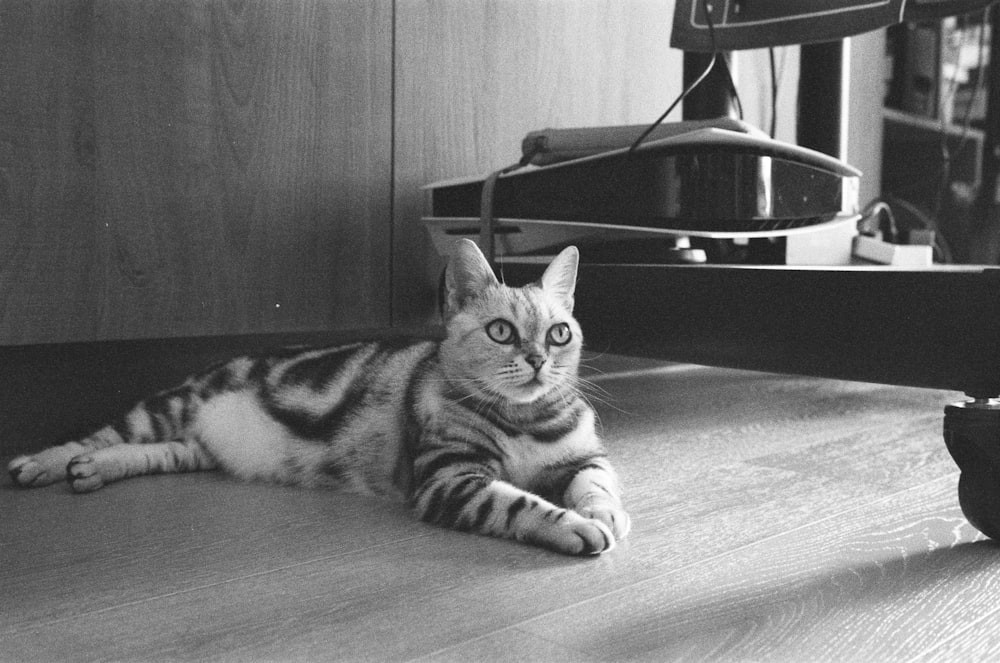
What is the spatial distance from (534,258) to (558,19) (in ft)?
2.25

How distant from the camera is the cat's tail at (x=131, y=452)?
48.1 inches

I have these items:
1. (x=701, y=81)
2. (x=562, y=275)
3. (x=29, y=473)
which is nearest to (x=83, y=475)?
(x=29, y=473)

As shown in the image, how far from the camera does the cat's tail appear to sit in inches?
48.1

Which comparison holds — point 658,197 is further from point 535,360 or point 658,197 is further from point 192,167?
point 192,167

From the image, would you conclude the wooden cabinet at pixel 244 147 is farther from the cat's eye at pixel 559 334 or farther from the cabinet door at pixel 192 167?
the cat's eye at pixel 559 334

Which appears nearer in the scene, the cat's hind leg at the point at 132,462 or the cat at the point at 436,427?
the cat at the point at 436,427

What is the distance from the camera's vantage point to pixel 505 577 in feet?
2.95

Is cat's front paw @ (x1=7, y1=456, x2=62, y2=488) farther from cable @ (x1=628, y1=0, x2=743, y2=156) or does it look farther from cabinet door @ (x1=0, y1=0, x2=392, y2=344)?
cable @ (x1=628, y1=0, x2=743, y2=156)

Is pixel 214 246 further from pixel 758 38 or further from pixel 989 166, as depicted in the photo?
pixel 989 166

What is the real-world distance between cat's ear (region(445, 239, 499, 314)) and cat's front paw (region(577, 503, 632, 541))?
0.32 meters

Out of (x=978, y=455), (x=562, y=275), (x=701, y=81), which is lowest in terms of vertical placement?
(x=978, y=455)

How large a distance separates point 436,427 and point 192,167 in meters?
0.61

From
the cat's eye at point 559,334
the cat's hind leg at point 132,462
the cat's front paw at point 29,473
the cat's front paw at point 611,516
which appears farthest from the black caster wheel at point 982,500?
the cat's front paw at point 29,473

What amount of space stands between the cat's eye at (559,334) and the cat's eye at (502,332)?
0.05 meters
